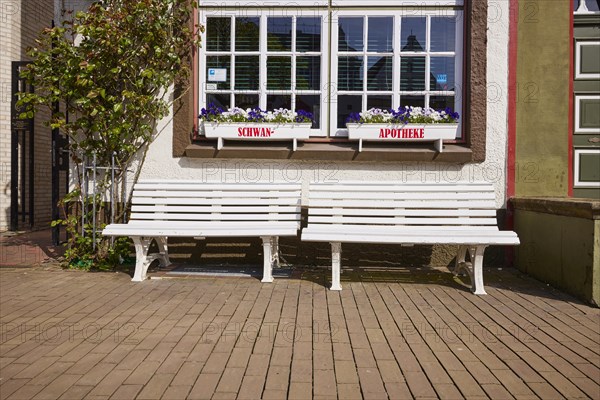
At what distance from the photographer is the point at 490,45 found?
263 inches

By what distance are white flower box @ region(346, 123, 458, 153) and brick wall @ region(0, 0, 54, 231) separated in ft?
22.5

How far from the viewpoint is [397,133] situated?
21.9 ft

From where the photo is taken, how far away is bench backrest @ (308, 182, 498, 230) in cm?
602

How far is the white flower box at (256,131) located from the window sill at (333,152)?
0.13 metres

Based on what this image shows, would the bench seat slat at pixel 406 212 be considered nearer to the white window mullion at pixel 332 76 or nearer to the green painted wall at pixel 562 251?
the green painted wall at pixel 562 251

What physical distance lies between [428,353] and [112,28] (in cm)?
486

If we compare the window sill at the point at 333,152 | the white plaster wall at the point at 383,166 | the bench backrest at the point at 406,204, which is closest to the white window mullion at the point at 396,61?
the window sill at the point at 333,152

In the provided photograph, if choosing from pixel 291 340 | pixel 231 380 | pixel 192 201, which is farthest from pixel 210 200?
pixel 231 380

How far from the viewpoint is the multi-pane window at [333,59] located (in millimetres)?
6902

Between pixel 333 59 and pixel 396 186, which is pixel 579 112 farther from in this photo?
pixel 333 59


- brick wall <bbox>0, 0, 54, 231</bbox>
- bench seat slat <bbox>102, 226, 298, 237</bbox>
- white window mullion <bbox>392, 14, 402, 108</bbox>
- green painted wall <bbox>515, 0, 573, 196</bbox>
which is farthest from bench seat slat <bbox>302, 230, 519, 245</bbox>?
brick wall <bbox>0, 0, 54, 231</bbox>

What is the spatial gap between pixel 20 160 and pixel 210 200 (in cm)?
563

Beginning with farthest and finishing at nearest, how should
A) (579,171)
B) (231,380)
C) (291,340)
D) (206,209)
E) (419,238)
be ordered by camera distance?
(579,171) → (206,209) → (419,238) → (291,340) → (231,380)

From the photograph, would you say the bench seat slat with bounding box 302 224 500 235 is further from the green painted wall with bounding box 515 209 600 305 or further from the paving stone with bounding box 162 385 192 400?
the paving stone with bounding box 162 385 192 400
